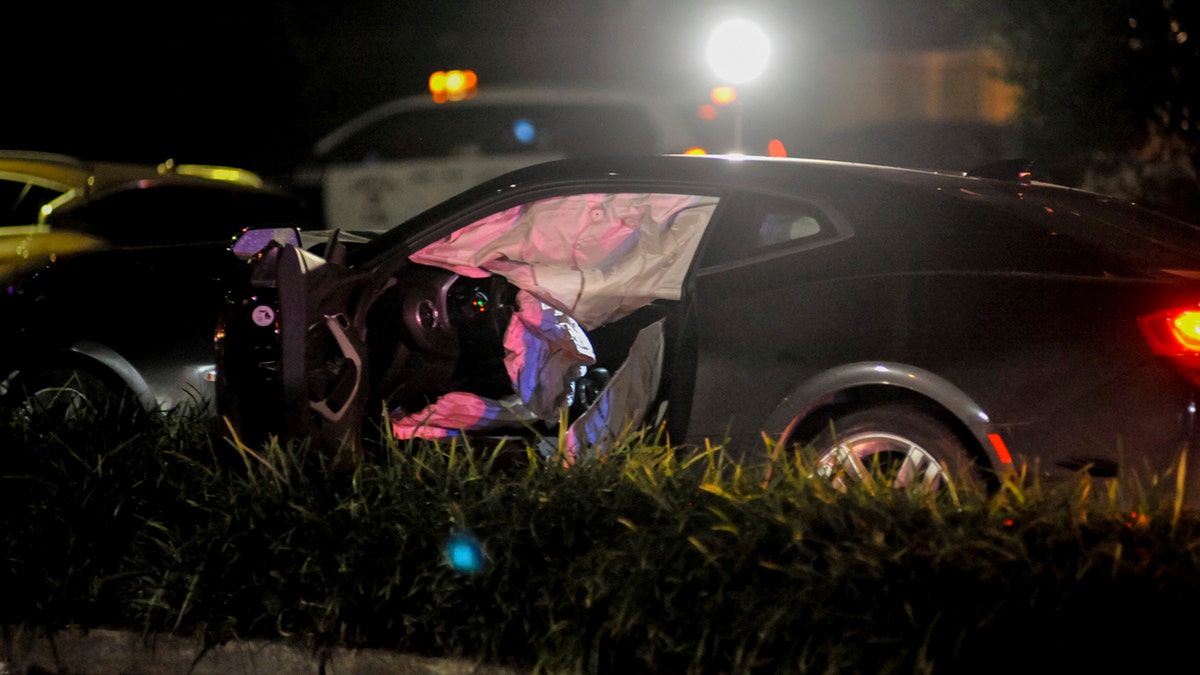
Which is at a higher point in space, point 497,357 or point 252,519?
point 497,357

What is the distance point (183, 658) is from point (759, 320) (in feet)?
6.43

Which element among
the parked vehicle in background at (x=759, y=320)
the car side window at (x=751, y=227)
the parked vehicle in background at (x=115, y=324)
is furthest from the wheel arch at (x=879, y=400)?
the parked vehicle in background at (x=115, y=324)

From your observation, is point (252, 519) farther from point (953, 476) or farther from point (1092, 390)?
point (1092, 390)

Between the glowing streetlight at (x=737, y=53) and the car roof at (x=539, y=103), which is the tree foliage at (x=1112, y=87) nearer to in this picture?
the glowing streetlight at (x=737, y=53)

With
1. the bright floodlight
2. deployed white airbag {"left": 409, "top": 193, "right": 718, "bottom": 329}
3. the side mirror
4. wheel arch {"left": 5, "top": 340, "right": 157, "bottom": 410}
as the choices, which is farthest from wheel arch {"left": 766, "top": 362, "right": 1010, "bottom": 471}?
the bright floodlight

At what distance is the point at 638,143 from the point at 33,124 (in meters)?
10.5

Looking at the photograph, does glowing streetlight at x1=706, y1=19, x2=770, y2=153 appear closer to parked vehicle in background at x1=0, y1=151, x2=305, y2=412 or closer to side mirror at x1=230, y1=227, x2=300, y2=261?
parked vehicle in background at x1=0, y1=151, x2=305, y2=412

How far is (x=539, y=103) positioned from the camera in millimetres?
10516

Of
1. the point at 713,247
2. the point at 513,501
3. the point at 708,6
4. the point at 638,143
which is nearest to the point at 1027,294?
the point at 713,247

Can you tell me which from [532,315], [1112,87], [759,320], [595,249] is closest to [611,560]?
[759,320]

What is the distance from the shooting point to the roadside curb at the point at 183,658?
353 centimetres

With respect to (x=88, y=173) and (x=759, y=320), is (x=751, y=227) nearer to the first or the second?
(x=759, y=320)

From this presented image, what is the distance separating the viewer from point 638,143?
986cm

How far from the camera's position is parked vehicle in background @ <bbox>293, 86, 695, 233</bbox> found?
32.9 ft
